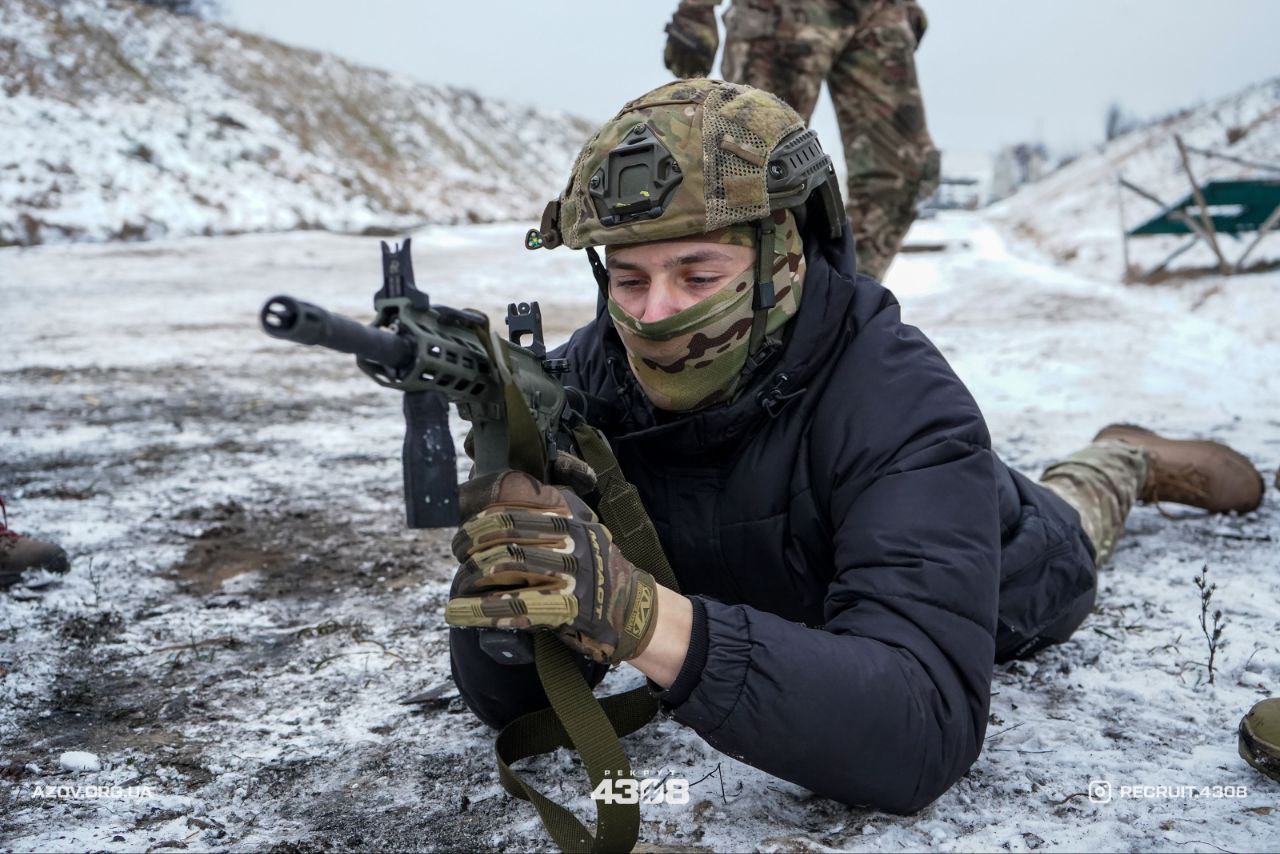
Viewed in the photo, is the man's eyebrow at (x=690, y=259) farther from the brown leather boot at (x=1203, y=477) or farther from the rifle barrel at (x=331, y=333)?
the brown leather boot at (x=1203, y=477)

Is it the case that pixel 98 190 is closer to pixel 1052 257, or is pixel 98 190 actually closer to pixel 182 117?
pixel 182 117

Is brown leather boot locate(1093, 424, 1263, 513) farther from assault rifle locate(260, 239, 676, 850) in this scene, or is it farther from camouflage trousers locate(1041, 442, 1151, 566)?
assault rifle locate(260, 239, 676, 850)

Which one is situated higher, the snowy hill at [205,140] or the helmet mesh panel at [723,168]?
the snowy hill at [205,140]

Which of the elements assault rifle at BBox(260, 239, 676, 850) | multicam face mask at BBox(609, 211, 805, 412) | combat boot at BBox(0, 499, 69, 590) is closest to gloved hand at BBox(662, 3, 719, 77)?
multicam face mask at BBox(609, 211, 805, 412)

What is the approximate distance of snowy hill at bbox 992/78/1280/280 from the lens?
1409cm

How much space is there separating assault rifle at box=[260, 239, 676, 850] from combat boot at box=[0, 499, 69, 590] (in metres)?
2.17

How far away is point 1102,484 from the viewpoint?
3.79 m

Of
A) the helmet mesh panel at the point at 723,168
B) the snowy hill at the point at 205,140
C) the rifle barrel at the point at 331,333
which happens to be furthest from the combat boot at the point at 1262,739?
the snowy hill at the point at 205,140

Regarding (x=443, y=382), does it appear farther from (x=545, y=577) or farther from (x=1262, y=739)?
(x=1262, y=739)

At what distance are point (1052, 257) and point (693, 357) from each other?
16.1 m

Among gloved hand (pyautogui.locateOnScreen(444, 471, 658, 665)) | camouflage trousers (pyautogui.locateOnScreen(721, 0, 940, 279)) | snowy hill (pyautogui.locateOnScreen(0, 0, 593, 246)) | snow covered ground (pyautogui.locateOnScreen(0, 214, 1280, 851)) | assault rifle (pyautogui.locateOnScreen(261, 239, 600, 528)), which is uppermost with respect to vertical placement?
snowy hill (pyautogui.locateOnScreen(0, 0, 593, 246))

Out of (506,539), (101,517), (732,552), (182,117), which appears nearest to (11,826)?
(506,539)

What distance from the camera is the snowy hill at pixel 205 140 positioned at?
61.9 feet

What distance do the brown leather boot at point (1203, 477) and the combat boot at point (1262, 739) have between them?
2132 millimetres
